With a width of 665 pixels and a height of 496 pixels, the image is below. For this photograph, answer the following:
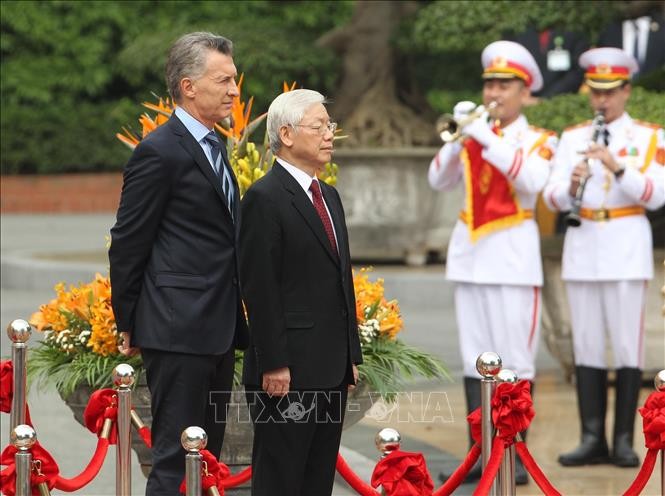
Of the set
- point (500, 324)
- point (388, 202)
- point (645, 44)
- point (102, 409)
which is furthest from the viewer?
point (645, 44)

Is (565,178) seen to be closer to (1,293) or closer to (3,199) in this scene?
(1,293)

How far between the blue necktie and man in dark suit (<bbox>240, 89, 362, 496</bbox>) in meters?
0.23

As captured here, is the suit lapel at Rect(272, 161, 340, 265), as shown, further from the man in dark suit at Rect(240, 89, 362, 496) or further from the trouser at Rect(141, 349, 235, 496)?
the trouser at Rect(141, 349, 235, 496)

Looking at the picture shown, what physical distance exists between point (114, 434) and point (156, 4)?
1718 cm

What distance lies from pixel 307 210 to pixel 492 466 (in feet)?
3.04

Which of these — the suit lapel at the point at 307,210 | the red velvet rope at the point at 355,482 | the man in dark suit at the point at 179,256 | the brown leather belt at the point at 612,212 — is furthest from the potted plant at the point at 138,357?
the brown leather belt at the point at 612,212

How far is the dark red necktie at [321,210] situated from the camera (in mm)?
4504

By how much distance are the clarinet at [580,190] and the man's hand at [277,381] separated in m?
2.73

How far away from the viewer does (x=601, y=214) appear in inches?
275

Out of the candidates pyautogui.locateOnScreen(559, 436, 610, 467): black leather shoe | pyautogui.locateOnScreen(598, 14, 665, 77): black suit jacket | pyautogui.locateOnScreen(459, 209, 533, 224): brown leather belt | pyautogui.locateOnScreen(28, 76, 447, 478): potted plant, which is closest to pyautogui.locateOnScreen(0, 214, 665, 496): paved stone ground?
pyautogui.locateOnScreen(559, 436, 610, 467): black leather shoe

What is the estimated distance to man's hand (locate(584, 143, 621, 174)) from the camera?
21.8ft

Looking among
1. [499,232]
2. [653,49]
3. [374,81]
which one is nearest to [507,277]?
[499,232]

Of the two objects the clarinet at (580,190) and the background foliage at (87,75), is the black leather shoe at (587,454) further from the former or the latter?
the background foliage at (87,75)

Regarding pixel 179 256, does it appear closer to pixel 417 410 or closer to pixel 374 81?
pixel 417 410
